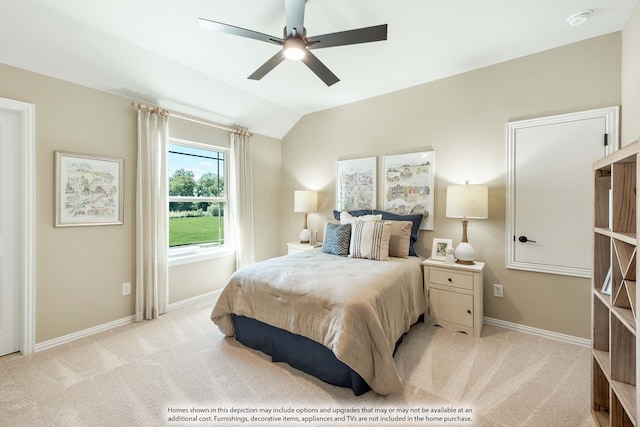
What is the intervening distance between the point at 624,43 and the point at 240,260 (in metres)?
4.67

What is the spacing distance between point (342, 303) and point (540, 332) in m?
2.25

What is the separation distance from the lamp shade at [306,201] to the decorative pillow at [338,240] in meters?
0.89

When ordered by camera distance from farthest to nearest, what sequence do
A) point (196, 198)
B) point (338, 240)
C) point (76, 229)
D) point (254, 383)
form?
point (196, 198) → point (338, 240) → point (76, 229) → point (254, 383)

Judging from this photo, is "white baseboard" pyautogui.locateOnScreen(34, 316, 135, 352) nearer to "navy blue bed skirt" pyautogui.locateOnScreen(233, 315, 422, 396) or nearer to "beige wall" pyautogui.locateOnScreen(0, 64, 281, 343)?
"beige wall" pyautogui.locateOnScreen(0, 64, 281, 343)

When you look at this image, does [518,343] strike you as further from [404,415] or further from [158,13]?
[158,13]

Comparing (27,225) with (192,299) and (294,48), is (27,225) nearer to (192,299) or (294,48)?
(192,299)

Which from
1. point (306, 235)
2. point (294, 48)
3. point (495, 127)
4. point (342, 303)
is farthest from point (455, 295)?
point (294, 48)

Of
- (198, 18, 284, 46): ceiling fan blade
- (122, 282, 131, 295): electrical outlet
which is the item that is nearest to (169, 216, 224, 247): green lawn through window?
(122, 282, 131, 295): electrical outlet

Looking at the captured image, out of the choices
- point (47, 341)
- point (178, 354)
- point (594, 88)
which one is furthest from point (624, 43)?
point (47, 341)

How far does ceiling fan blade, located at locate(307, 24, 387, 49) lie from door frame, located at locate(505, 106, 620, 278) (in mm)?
1845

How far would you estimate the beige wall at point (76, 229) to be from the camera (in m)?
2.32

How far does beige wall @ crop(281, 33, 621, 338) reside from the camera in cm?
241

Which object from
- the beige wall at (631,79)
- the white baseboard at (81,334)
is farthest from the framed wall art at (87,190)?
the beige wall at (631,79)

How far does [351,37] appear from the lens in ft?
5.90
